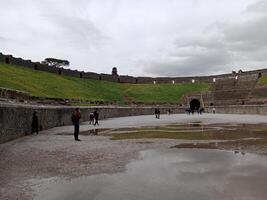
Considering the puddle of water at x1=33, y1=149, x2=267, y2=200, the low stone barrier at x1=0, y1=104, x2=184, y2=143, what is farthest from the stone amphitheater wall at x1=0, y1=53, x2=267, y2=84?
the puddle of water at x1=33, y1=149, x2=267, y2=200

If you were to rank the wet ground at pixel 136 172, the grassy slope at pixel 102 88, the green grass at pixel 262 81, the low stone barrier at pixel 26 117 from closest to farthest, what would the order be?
the wet ground at pixel 136 172
the low stone barrier at pixel 26 117
the grassy slope at pixel 102 88
the green grass at pixel 262 81

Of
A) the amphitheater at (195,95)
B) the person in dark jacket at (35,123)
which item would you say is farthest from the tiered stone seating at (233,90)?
the person in dark jacket at (35,123)

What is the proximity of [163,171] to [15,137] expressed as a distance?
37.0 ft

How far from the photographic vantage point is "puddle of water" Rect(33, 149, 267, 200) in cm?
738

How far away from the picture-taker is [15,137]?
1897 cm

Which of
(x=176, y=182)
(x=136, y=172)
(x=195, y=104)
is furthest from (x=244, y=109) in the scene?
(x=176, y=182)

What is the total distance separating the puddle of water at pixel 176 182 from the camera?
7.38 metres

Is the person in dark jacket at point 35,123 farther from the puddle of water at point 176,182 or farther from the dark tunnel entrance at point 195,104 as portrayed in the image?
the dark tunnel entrance at point 195,104

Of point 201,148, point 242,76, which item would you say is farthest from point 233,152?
point 242,76

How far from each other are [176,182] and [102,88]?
215 feet

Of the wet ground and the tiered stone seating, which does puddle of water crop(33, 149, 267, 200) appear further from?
the tiered stone seating

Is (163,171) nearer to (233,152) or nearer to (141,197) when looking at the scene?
(141,197)

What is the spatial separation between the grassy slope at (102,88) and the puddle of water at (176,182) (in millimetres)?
39773

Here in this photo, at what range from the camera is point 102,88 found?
73625 mm
